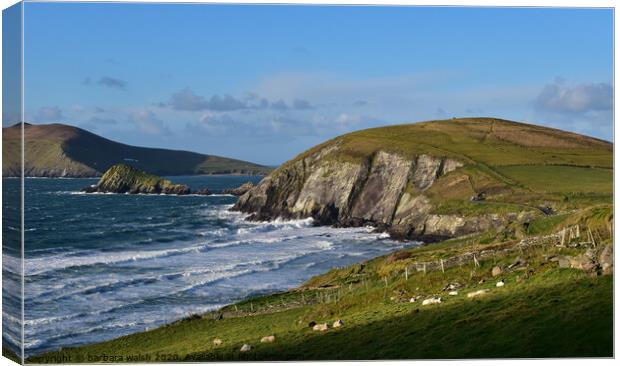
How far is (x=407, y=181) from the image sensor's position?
3912 inches

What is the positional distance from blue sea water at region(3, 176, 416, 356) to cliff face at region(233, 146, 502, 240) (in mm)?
4080

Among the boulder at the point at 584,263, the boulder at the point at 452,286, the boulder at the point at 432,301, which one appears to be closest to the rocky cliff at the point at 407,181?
the boulder at the point at 452,286

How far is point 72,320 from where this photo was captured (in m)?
49.9

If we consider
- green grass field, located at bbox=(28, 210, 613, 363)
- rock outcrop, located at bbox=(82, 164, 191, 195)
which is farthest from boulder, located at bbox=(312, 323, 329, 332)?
rock outcrop, located at bbox=(82, 164, 191, 195)

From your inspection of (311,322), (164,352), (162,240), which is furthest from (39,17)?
(162,240)

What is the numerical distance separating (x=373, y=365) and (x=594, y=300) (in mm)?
9512

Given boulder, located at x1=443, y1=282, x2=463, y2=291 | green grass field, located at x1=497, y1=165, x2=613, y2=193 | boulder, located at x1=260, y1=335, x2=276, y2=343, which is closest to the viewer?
boulder, located at x1=260, y1=335, x2=276, y2=343

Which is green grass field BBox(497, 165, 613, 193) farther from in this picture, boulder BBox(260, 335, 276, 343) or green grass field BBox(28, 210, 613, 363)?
boulder BBox(260, 335, 276, 343)

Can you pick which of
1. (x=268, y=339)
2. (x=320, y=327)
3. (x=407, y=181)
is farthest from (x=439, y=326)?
(x=407, y=181)

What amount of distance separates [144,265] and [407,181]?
48375mm

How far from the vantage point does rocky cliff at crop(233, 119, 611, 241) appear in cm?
8756

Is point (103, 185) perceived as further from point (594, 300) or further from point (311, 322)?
point (594, 300)

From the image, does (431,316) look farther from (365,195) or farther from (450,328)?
(365,195)

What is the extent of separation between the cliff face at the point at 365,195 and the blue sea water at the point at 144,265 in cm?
408
